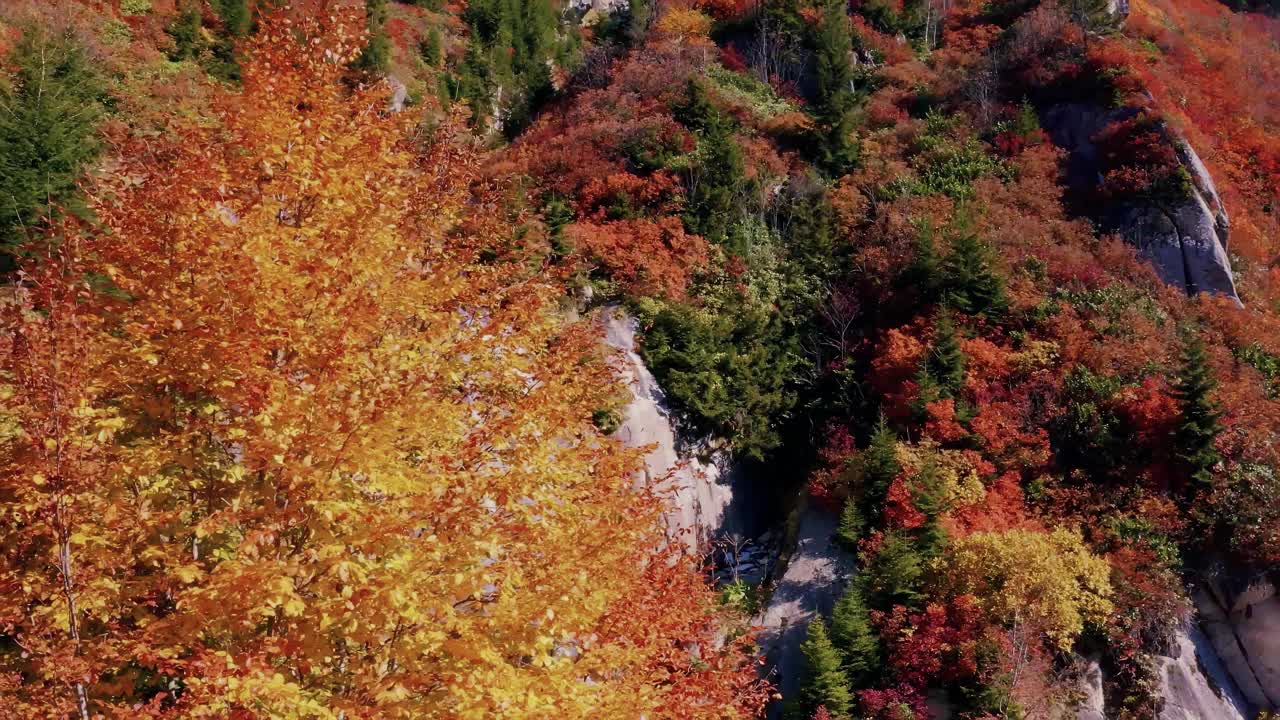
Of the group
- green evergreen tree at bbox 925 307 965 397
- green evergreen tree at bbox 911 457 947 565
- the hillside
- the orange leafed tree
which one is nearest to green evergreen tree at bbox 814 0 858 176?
the hillside

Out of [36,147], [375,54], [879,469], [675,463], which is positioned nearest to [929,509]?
[879,469]

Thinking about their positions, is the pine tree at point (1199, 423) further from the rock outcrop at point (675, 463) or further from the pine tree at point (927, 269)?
the rock outcrop at point (675, 463)

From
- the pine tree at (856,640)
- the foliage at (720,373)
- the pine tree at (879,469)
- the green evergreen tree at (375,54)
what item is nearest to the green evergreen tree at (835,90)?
the foliage at (720,373)

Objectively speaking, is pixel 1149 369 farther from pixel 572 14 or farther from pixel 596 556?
pixel 572 14

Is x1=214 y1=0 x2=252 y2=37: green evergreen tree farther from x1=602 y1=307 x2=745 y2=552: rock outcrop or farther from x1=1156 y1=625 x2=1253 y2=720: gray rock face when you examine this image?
x1=1156 y1=625 x2=1253 y2=720: gray rock face

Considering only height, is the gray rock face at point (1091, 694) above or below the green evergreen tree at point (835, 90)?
below

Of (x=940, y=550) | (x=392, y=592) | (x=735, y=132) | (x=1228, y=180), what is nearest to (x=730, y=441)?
(x=940, y=550)
